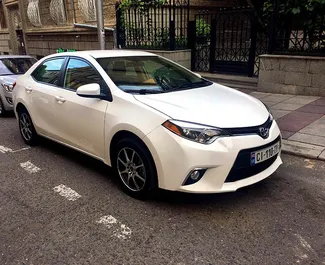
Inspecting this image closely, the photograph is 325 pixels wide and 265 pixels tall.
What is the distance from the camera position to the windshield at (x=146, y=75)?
→ 3.81 m

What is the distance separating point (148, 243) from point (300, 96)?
635 centimetres

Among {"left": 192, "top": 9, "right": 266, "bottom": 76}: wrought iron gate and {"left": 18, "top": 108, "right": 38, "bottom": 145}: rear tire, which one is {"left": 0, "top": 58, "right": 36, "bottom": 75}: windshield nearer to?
{"left": 18, "top": 108, "right": 38, "bottom": 145}: rear tire

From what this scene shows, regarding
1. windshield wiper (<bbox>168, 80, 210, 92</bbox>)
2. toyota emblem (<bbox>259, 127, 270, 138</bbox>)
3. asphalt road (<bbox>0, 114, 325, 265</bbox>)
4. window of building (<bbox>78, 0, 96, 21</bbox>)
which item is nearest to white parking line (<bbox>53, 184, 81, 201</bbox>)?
asphalt road (<bbox>0, 114, 325, 265</bbox>)

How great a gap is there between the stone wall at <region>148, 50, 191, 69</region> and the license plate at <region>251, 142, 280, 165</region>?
23.5ft

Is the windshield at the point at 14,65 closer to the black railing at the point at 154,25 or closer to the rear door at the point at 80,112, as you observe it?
the black railing at the point at 154,25

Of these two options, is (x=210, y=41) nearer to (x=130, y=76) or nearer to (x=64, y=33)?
(x=130, y=76)

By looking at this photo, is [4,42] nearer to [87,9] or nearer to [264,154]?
[87,9]

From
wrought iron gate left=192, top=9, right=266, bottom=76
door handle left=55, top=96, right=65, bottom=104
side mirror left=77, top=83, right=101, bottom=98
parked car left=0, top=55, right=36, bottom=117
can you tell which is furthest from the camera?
wrought iron gate left=192, top=9, right=266, bottom=76

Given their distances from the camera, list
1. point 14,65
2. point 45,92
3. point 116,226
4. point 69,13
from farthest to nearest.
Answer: point 69,13, point 14,65, point 45,92, point 116,226

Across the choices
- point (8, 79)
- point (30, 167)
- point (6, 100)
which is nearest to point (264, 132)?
point (30, 167)

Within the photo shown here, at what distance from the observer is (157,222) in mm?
3109

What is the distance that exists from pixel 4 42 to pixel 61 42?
935 centimetres

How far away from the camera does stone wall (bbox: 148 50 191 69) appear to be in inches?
398

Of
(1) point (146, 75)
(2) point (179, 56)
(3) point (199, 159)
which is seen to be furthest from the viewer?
(2) point (179, 56)
